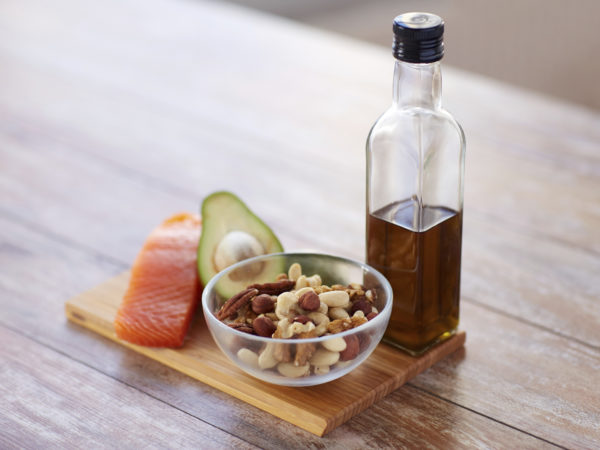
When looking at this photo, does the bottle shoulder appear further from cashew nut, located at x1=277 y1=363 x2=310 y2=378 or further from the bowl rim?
cashew nut, located at x1=277 y1=363 x2=310 y2=378

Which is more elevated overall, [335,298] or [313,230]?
[335,298]

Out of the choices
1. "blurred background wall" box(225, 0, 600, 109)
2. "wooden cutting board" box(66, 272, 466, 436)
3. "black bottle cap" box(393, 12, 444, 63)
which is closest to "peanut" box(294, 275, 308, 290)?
"wooden cutting board" box(66, 272, 466, 436)

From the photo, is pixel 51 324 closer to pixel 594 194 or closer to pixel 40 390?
pixel 40 390

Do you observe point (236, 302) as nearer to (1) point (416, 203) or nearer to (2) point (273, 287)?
(2) point (273, 287)

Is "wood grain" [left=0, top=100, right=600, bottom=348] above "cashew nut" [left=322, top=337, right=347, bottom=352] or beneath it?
beneath

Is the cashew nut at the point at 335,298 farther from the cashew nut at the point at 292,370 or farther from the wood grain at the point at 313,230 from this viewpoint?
the wood grain at the point at 313,230

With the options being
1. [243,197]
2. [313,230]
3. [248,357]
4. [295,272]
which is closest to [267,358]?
[248,357]

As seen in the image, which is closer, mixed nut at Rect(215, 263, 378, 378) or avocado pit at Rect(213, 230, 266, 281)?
mixed nut at Rect(215, 263, 378, 378)
